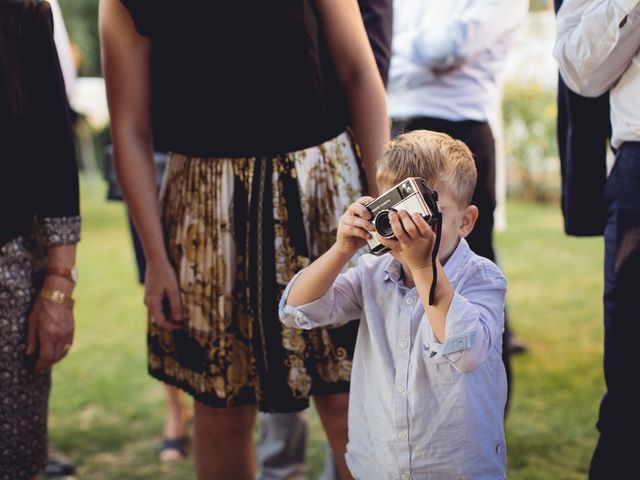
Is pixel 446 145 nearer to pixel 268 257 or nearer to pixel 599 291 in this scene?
pixel 268 257

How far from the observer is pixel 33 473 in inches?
77.2

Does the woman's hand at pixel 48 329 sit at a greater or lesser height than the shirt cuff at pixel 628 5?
lesser

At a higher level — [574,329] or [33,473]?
[33,473]

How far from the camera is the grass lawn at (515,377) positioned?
3.19 meters

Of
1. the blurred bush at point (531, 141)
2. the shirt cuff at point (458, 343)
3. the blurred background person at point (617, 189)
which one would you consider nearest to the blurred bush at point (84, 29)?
the blurred bush at point (531, 141)

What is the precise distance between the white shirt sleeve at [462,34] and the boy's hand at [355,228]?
1544 millimetres

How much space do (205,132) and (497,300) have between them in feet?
2.76

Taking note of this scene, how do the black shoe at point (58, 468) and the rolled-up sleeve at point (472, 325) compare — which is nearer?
the rolled-up sleeve at point (472, 325)

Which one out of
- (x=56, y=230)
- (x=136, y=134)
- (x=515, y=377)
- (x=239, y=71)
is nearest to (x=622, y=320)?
(x=239, y=71)

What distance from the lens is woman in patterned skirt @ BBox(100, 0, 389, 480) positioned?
190cm

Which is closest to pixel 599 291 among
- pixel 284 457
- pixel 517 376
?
pixel 517 376

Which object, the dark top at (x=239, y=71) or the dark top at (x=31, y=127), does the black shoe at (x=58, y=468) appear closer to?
the dark top at (x=31, y=127)

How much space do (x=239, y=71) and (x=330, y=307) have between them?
628mm

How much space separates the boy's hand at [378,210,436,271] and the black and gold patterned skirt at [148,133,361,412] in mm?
→ 568
